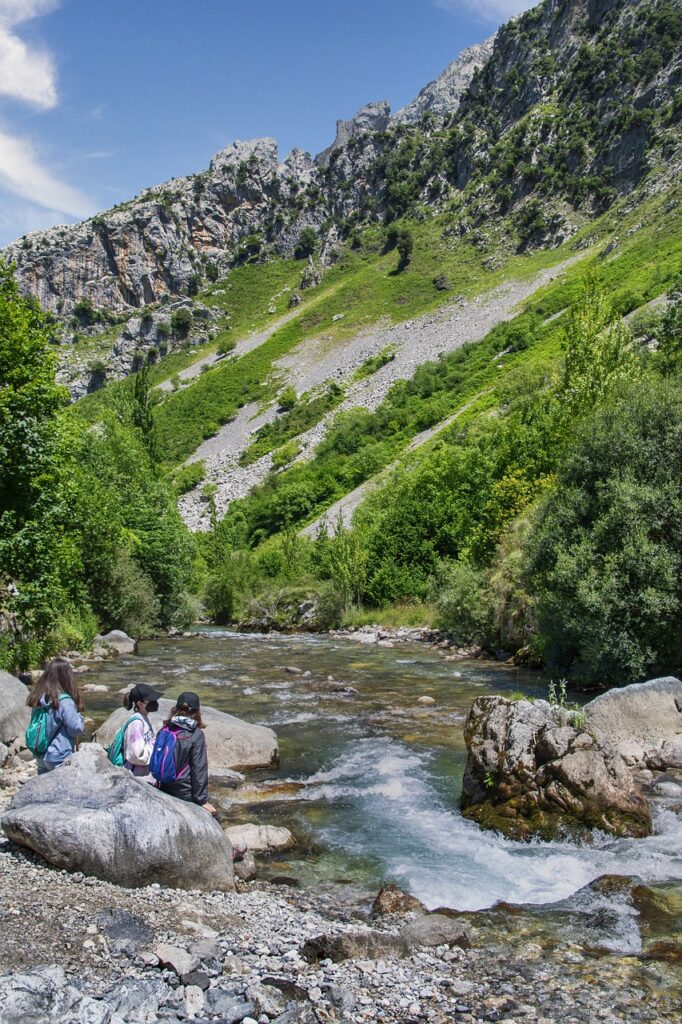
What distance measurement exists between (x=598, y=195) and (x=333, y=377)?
47040mm

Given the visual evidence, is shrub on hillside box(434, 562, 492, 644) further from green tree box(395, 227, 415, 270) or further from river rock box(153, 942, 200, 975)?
green tree box(395, 227, 415, 270)

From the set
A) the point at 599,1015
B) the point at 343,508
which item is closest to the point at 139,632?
the point at 343,508

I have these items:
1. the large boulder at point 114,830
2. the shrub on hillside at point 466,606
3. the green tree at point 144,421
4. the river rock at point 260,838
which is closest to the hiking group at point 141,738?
the large boulder at point 114,830

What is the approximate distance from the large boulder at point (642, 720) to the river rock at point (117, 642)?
19792mm

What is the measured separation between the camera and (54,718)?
29.6ft

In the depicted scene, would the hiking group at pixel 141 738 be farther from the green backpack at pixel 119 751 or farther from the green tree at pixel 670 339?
the green tree at pixel 670 339

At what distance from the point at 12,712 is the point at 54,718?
4.96m

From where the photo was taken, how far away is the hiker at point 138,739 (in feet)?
29.4

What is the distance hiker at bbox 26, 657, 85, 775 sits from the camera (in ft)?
29.4

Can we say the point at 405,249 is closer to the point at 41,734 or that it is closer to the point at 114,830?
the point at 41,734

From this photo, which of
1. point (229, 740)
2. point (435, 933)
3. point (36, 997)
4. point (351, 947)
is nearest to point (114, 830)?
point (36, 997)

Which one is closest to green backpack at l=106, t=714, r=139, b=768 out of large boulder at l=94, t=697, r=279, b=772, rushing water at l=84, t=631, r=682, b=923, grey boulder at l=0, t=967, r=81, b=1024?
rushing water at l=84, t=631, r=682, b=923

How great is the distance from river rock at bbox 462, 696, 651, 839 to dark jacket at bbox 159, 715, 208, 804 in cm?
415

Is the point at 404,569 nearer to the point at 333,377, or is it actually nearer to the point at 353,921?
the point at 353,921
